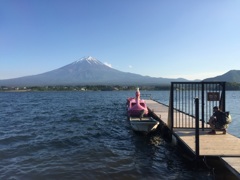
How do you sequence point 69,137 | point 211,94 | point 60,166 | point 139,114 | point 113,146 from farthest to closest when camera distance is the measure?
A: point 139,114 < point 69,137 < point 113,146 < point 211,94 < point 60,166

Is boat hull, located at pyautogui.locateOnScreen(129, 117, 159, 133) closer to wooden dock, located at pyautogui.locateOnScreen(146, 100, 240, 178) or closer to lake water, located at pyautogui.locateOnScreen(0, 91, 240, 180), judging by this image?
lake water, located at pyautogui.locateOnScreen(0, 91, 240, 180)

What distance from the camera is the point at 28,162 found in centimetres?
1279

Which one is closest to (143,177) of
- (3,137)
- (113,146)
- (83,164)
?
(83,164)

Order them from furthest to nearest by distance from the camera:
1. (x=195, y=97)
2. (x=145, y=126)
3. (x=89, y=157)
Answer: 1. (x=145, y=126)
2. (x=89, y=157)
3. (x=195, y=97)

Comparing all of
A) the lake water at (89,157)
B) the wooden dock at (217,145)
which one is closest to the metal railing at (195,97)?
the wooden dock at (217,145)

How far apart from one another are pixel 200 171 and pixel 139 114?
11.7m

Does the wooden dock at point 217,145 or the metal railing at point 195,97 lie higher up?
the metal railing at point 195,97

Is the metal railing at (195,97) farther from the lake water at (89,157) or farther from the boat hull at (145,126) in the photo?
the lake water at (89,157)

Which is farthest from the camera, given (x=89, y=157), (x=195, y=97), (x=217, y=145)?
(x=89, y=157)

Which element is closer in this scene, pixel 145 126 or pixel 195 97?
pixel 195 97

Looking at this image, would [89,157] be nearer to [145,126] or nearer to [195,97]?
[145,126]

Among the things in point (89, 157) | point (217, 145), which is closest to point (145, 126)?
point (89, 157)

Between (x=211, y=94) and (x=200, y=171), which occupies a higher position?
(x=211, y=94)

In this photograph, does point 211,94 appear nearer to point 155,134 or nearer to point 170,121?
point 170,121
